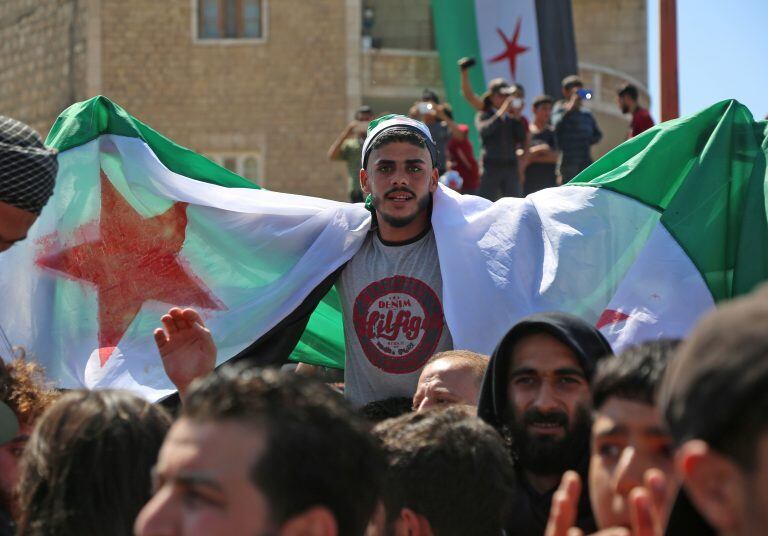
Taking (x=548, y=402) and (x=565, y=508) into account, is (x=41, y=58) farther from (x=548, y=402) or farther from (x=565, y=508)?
(x=565, y=508)

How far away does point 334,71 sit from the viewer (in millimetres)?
26625

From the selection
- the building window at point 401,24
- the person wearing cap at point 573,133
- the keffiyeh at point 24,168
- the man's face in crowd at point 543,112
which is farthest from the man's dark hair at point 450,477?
the building window at point 401,24

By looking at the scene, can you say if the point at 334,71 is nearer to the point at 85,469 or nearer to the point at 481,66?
the point at 481,66

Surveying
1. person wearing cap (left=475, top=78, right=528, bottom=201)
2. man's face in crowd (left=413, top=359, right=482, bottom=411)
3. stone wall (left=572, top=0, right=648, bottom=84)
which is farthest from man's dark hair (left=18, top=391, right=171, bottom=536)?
stone wall (left=572, top=0, right=648, bottom=84)

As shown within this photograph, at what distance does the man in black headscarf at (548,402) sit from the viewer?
3.88 metres

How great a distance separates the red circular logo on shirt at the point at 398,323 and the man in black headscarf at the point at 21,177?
1.83m

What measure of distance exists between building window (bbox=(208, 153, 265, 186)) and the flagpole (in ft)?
56.3

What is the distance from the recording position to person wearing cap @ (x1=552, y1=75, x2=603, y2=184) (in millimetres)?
12223

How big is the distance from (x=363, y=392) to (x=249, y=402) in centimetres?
323

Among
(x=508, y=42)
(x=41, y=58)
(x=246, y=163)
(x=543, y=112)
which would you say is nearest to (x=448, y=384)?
(x=543, y=112)

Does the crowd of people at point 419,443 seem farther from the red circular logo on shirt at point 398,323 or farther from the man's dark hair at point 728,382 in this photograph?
the red circular logo on shirt at point 398,323

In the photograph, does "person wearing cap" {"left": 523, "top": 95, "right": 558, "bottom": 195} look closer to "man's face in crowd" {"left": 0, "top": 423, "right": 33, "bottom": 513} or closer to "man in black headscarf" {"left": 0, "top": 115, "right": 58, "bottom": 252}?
"man in black headscarf" {"left": 0, "top": 115, "right": 58, "bottom": 252}

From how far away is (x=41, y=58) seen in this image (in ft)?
90.7

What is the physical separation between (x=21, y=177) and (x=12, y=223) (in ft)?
0.52
